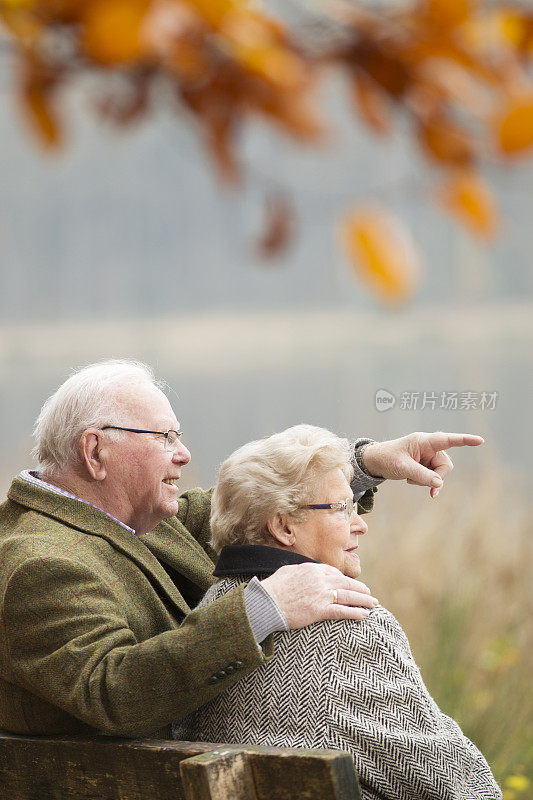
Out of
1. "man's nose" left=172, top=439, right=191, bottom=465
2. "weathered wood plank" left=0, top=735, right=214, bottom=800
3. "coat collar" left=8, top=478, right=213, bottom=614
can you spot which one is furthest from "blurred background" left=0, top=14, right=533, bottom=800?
"weathered wood plank" left=0, top=735, right=214, bottom=800

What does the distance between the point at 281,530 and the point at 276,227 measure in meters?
1.26

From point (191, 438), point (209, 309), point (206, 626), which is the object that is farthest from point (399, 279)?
point (209, 309)

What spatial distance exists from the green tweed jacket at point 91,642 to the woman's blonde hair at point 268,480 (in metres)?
0.21

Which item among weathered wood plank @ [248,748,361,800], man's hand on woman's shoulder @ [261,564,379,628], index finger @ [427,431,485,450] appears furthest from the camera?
index finger @ [427,431,485,450]

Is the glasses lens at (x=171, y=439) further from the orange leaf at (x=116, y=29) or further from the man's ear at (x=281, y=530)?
the orange leaf at (x=116, y=29)

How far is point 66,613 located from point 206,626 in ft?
0.77

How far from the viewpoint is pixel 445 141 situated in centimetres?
81

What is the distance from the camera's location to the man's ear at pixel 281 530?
200cm

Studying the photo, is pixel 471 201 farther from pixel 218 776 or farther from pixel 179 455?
pixel 179 455

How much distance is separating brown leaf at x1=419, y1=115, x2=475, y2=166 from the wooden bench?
891 millimetres

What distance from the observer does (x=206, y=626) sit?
171 cm

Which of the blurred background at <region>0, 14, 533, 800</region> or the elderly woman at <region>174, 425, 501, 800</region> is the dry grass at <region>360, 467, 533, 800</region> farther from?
the elderly woman at <region>174, 425, 501, 800</region>

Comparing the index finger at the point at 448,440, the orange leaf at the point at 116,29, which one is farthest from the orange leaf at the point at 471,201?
the index finger at the point at 448,440

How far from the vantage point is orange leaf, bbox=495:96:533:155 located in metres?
0.71
